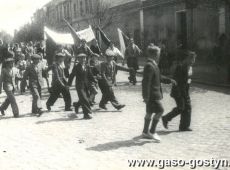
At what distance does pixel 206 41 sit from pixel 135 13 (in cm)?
1012

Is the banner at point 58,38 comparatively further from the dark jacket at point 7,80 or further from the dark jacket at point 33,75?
the dark jacket at point 7,80

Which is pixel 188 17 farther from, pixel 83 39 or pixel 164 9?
pixel 83 39

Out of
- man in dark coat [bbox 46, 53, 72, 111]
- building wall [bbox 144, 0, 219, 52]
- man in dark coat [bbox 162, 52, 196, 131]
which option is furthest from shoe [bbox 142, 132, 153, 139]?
building wall [bbox 144, 0, 219, 52]

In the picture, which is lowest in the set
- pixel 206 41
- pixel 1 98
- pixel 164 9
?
pixel 1 98

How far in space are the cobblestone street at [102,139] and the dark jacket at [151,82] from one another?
77 centimetres

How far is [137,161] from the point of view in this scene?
6262 mm

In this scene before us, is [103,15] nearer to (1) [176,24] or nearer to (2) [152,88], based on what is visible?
(1) [176,24]

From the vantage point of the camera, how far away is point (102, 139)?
7.92m

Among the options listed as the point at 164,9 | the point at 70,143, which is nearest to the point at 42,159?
the point at 70,143

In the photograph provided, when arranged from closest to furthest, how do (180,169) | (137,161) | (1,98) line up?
(180,169) < (137,161) < (1,98)

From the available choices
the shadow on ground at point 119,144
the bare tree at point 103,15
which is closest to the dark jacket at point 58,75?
the shadow on ground at point 119,144

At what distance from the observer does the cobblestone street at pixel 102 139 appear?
21.4 ft

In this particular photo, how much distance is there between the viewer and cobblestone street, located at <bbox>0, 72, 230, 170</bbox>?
6516 mm

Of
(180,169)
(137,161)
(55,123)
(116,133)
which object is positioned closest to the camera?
(180,169)
